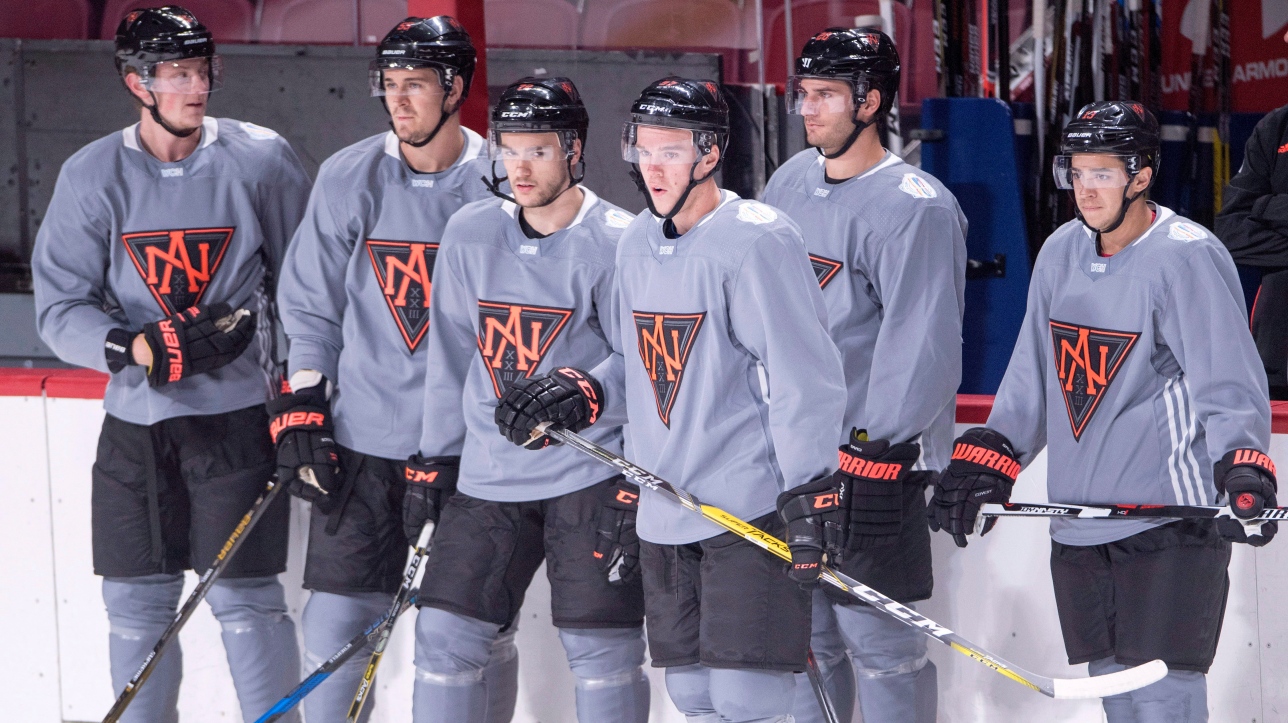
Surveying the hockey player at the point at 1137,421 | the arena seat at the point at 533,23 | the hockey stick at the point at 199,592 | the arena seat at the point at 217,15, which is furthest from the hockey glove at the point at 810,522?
the arena seat at the point at 217,15

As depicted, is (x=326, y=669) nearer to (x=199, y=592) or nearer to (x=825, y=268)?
(x=199, y=592)

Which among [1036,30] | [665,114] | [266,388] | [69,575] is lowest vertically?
[69,575]

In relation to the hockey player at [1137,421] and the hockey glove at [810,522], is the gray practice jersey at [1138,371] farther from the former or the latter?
the hockey glove at [810,522]

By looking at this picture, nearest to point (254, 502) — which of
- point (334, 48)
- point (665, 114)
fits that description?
point (665, 114)

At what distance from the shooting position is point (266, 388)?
3.28 meters

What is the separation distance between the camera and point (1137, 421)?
8.70 feet

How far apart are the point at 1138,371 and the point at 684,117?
905 mm

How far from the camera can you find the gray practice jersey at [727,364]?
238cm

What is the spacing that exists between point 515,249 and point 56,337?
1.05 m

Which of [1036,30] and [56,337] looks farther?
[1036,30]

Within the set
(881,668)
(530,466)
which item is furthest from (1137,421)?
(530,466)

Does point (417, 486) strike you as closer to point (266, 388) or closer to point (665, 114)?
point (266, 388)

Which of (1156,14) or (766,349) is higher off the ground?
(1156,14)

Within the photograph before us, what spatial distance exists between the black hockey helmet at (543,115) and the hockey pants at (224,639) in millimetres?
1104
